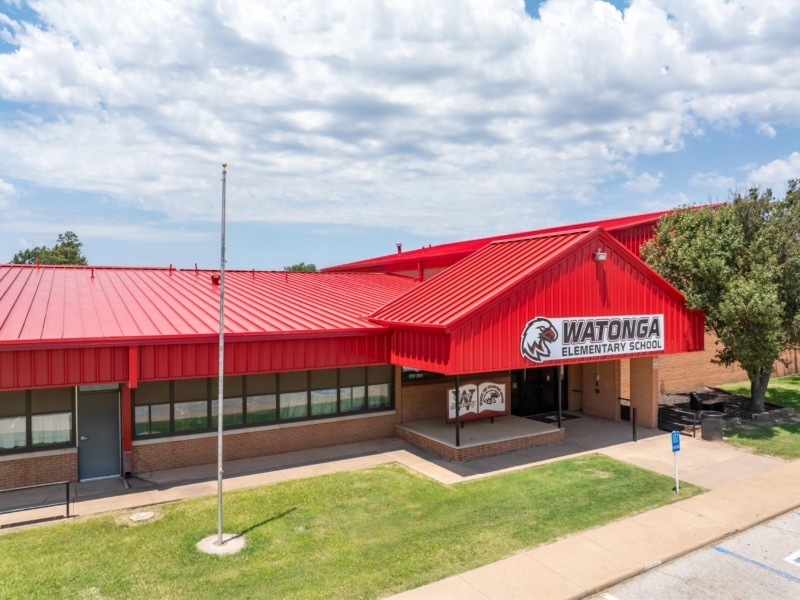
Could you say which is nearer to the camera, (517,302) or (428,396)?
(517,302)

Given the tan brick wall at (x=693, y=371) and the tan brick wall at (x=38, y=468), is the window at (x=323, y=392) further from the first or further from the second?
the tan brick wall at (x=693, y=371)

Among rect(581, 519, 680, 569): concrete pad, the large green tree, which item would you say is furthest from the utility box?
rect(581, 519, 680, 569): concrete pad

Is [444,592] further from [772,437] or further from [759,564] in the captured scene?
[772,437]

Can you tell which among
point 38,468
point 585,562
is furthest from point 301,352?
point 585,562

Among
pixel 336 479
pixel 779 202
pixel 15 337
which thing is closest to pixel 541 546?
pixel 336 479

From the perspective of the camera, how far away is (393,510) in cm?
1288

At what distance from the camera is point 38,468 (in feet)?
46.3

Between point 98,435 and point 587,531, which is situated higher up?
point 98,435

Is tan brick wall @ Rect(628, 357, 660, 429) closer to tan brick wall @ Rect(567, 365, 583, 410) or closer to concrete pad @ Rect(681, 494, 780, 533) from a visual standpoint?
tan brick wall @ Rect(567, 365, 583, 410)

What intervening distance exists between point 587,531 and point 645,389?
1064cm

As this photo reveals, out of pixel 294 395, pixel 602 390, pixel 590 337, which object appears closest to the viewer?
pixel 294 395

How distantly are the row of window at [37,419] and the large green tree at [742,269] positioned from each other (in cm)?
1851

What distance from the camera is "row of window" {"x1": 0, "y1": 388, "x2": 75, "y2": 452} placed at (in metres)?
13.9

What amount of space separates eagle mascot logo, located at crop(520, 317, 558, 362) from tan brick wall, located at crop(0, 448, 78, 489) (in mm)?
11685
